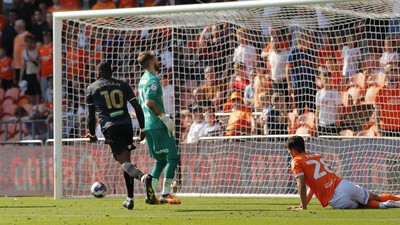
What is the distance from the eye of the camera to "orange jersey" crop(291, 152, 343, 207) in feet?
40.7

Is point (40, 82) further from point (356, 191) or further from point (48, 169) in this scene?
point (356, 191)

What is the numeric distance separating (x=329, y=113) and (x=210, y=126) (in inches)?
93.4

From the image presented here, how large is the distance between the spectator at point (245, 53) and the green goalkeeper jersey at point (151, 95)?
3.95 metres

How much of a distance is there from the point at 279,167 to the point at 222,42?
9.65 feet

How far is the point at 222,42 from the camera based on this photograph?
1830 cm

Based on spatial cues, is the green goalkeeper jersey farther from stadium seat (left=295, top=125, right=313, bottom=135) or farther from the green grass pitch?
stadium seat (left=295, top=125, right=313, bottom=135)

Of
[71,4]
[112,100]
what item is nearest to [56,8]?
[71,4]

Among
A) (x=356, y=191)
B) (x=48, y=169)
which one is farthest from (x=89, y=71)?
(x=356, y=191)

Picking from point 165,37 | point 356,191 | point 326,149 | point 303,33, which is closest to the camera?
point 356,191

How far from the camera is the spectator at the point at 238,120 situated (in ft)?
57.3

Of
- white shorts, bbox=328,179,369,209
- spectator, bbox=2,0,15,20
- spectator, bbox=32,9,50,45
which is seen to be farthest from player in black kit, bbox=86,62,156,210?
spectator, bbox=2,0,15,20

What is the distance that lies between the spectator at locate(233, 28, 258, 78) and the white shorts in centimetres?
577

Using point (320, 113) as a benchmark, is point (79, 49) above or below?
above

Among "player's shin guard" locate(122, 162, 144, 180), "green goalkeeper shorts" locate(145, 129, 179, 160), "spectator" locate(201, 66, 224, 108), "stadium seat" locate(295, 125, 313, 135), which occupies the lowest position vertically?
"player's shin guard" locate(122, 162, 144, 180)
